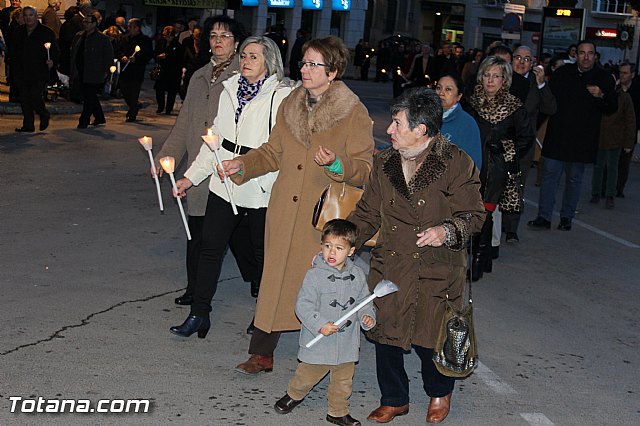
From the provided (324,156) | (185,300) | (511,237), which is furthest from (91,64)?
(324,156)

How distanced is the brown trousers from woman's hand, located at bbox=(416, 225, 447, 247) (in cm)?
84

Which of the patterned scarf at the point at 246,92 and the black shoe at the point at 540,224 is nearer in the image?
the patterned scarf at the point at 246,92

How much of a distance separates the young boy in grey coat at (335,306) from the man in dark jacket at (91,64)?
510 inches

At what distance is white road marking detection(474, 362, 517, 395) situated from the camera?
6.79 metres

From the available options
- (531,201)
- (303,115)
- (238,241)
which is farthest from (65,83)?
(303,115)

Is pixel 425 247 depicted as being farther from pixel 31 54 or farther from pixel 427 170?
pixel 31 54

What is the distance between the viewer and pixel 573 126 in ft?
40.6

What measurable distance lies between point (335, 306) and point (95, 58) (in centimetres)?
1349

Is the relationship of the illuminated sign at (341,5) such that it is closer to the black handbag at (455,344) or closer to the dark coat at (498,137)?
the dark coat at (498,137)

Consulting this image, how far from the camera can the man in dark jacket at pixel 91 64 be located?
18125mm

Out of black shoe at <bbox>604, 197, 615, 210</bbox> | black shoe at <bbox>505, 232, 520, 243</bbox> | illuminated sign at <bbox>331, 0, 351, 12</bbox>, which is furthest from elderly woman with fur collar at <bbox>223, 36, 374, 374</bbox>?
illuminated sign at <bbox>331, 0, 351, 12</bbox>

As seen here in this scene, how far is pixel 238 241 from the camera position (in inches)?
316

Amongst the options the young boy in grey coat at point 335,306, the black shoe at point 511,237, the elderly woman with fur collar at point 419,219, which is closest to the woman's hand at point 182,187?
the young boy in grey coat at point 335,306

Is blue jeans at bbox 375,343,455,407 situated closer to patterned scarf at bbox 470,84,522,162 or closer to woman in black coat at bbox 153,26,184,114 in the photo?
patterned scarf at bbox 470,84,522,162
